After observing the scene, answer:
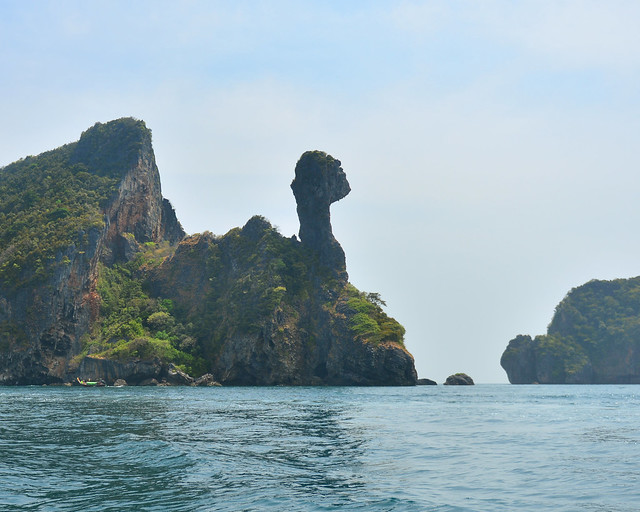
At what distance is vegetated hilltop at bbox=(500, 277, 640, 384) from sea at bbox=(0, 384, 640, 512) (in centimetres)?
14012

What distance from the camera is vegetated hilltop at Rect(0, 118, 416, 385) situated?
102 meters

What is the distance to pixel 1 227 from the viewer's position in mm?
120688

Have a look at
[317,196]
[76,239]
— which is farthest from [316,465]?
[317,196]

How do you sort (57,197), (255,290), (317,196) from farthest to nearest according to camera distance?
1. (57,197)
2. (317,196)
3. (255,290)

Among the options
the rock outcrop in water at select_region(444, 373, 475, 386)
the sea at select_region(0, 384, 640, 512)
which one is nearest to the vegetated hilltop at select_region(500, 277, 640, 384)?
the rock outcrop in water at select_region(444, 373, 475, 386)

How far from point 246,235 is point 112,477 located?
11174cm

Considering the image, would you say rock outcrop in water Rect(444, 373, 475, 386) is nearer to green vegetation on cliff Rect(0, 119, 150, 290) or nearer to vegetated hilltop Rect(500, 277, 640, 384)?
vegetated hilltop Rect(500, 277, 640, 384)

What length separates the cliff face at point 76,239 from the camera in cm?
10181

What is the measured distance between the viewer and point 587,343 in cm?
16738

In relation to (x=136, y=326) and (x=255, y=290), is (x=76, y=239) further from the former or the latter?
(x=255, y=290)

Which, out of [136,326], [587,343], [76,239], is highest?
[76,239]

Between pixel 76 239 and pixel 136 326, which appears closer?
pixel 136 326

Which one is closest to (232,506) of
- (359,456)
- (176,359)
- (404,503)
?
(404,503)

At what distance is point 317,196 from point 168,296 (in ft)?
132
